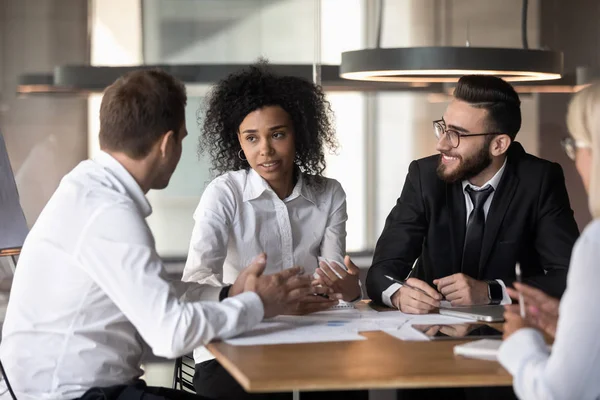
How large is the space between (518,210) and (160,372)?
9.12ft

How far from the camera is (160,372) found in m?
5.44

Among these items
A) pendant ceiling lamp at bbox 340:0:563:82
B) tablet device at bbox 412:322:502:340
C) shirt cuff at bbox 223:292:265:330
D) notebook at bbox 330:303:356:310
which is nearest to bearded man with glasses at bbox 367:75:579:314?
notebook at bbox 330:303:356:310

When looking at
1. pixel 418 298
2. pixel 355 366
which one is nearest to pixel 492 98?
pixel 418 298

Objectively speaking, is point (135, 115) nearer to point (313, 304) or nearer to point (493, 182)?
point (313, 304)

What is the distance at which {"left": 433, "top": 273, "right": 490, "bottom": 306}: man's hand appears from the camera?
296 cm

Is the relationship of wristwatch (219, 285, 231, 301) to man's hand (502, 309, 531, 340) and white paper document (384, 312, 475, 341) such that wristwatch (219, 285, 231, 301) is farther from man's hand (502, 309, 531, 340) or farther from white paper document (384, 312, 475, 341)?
man's hand (502, 309, 531, 340)

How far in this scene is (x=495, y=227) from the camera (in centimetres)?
334

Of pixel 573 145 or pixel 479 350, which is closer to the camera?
pixel 573 145

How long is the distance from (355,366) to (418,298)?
84 centimetres

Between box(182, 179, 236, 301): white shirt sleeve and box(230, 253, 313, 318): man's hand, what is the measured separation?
54 centimetres

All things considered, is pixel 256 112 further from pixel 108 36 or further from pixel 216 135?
pixel 108 36

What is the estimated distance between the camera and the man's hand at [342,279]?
3088 mm

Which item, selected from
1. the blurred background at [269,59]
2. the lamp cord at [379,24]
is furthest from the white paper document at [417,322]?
the lamp cord at [379,24]

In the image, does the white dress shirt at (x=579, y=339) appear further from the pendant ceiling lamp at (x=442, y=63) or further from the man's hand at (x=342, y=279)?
the pendant ceiling lamp at (x=442, y=63)
